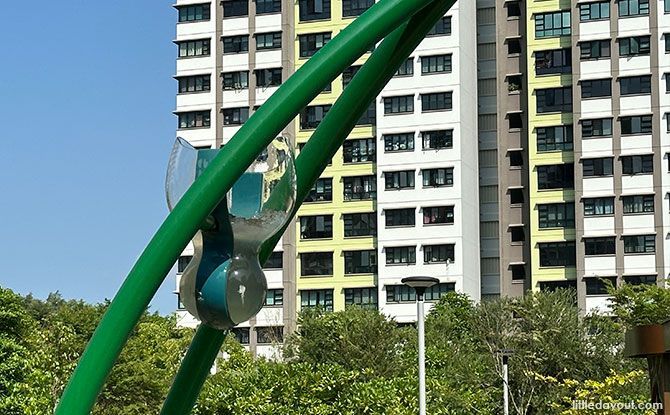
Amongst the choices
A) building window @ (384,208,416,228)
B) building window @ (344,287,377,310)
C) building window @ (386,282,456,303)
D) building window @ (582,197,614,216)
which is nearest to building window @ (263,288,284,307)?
building window @ (344,287,377,310)

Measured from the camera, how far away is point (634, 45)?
2143 inches

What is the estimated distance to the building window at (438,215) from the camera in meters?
55.5

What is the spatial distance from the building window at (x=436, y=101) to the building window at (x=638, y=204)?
860 centimetres

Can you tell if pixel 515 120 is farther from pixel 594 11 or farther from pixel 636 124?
pixel 594 11

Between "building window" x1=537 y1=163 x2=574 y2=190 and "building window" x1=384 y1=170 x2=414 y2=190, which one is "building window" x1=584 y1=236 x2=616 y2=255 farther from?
"building window" x1=384 y1=170 x2=414 y2=190

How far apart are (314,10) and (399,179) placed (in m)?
9.20

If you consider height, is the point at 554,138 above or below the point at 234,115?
below

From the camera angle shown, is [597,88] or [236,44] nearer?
[597,88]

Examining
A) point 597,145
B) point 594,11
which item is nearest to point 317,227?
point 597,145

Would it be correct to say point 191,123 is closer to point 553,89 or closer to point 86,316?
point 553,89

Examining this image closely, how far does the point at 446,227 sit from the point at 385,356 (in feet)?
52.0

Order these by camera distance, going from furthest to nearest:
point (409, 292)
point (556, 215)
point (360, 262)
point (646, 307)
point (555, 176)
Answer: point (360, 262) → point (555, 176) → point (556, 215) → point (409, 292) → point (646, 307)

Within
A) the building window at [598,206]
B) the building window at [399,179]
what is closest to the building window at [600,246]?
the building window at [598,206]

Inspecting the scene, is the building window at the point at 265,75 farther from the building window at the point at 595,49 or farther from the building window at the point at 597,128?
the building window at the point at 597,128
